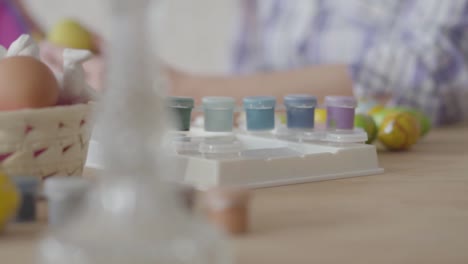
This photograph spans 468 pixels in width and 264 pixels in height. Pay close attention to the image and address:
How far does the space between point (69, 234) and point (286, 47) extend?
1.77 metres

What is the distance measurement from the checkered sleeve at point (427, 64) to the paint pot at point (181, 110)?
91 cm

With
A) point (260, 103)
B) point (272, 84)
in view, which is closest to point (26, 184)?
point (260, 103)

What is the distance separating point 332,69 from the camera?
64.2 inches

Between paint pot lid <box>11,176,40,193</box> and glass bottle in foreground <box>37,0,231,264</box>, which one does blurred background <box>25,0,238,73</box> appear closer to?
paint pot lid <box>11,176,40,193</box>

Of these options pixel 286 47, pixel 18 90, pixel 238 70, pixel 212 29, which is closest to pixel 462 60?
pixel 286 47

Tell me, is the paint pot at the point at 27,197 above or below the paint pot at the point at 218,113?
below

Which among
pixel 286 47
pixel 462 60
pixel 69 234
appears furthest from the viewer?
pixel 286 47

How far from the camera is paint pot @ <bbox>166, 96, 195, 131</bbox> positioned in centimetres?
87

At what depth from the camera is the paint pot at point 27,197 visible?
57cm

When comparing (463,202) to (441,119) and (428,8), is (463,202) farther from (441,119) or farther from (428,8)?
(428,8)

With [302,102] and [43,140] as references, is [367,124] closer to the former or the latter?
[302,102]

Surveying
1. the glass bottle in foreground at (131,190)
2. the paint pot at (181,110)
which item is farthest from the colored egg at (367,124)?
the glass bottle in foreground at (131,190)

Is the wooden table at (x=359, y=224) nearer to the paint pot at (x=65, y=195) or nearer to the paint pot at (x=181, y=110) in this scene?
the paint pot at (x=65, y=195)

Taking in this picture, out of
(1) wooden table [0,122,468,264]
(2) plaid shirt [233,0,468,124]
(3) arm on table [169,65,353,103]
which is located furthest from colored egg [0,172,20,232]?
(2) plaid shirt [233,0,468,124]
